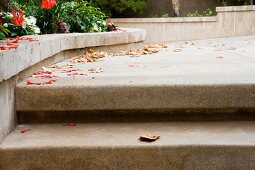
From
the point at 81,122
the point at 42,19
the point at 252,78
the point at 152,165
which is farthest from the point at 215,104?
the point at 42,19

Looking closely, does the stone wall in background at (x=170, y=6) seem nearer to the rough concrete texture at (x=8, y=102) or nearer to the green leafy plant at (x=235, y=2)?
the green leafy plant at (x=235, y=2)

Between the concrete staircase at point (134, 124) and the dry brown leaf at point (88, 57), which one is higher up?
the dry brown leaf at point (88, 57)

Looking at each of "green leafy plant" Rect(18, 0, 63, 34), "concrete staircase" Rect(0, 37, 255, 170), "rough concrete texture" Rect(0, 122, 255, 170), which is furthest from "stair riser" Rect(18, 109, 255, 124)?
"green leafy plant" Rect(18, 0, 63, 34)

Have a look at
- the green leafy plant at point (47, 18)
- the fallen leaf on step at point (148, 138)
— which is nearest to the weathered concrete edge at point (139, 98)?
the fallen leaf on step at point (148, 138)

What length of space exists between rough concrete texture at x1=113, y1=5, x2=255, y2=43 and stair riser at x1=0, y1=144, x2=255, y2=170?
8.15 meters

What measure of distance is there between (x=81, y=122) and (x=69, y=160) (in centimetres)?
39

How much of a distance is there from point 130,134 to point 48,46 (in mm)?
1442

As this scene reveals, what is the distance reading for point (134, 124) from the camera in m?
2.37

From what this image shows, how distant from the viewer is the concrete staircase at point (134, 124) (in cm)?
204

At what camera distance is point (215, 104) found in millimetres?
2381

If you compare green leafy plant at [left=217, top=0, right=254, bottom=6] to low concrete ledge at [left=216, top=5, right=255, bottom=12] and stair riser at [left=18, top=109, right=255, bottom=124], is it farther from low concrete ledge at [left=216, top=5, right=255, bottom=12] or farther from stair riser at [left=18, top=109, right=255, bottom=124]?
stair riser at [left=18, top=109, right=255, bottom=124]

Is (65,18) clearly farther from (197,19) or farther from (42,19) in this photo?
(197,19)

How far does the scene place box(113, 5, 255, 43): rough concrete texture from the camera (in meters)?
9.92

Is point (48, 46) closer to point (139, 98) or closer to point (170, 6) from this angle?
point (139, 98)
